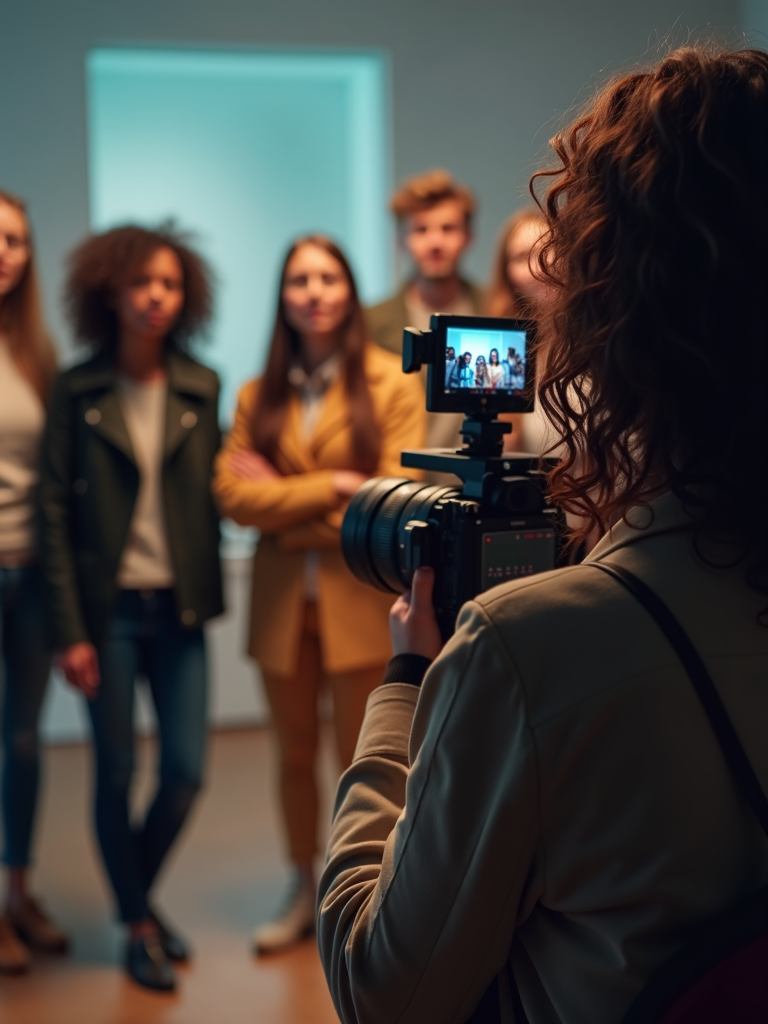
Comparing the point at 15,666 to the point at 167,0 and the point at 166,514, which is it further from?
the point at 167,0

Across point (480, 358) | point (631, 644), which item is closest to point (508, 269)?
point (480, 358)

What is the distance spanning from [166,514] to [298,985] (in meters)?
1.07

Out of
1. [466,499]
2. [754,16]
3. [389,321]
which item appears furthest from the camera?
[754,16]

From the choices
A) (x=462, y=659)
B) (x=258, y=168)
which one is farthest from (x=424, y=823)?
(x=258, y=168)

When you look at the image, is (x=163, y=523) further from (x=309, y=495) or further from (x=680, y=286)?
(x=680, y=286)

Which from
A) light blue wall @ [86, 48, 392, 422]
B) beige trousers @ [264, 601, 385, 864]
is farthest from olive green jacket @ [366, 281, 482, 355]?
light blue wall @ [86, 48, 392, 422]

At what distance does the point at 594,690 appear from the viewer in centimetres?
72

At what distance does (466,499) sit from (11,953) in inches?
72.7

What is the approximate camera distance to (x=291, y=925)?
2592mm

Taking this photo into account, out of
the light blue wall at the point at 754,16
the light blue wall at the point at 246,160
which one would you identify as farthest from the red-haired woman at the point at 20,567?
the light blue wall at the point at 754,16

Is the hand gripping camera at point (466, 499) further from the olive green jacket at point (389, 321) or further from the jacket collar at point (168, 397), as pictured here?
the olive green jacket at point (389, 321)

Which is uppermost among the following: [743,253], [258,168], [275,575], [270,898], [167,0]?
[167,0]

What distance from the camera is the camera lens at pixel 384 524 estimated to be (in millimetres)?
1255

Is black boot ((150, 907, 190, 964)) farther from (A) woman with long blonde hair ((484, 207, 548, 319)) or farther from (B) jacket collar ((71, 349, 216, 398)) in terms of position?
(A) woman with long blonde hair ((484, 207, 548, 319))
